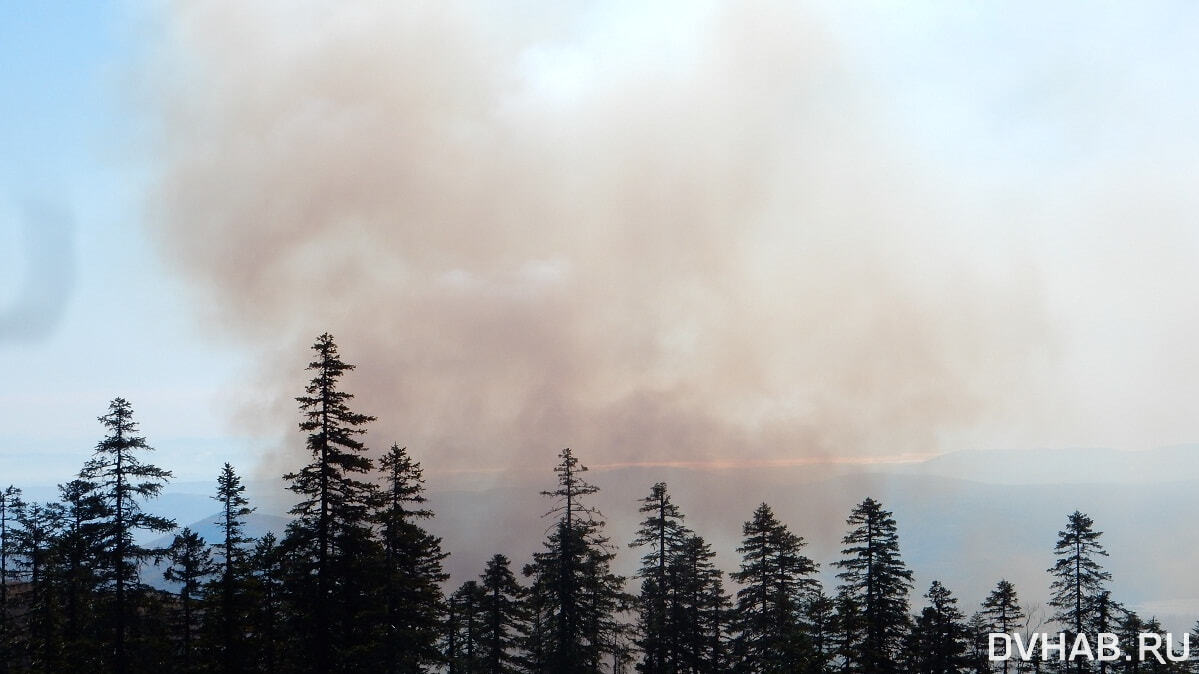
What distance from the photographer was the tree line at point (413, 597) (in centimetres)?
3509

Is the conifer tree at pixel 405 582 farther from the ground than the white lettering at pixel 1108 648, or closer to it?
farther from the ground

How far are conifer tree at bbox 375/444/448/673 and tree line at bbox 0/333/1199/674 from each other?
5.5 inches

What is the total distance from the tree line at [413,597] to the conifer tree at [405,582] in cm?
14

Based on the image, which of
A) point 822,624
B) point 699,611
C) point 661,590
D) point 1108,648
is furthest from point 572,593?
point 1108,648

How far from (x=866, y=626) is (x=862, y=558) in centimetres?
546

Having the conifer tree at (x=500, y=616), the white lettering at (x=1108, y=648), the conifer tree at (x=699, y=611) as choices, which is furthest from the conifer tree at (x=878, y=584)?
the conifer tree at (x=500, y=616)

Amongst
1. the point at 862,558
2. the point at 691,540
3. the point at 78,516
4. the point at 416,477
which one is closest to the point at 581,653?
the point at 691,540

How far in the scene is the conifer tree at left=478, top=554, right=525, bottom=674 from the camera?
179 feet

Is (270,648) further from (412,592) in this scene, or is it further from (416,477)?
(416,477)

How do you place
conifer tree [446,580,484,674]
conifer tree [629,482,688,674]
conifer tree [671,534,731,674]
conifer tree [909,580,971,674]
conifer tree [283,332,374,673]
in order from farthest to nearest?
conifer tree [446,580,484,674]
conifer tree [671,534,731,674]
conifer tree [629,482,688,674]
conifer tree [909,580,971,674]
conifer tree [283,332,374,673]

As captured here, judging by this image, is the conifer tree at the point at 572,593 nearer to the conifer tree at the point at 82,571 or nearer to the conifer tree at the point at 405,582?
the conifer tree at the point at 405,582

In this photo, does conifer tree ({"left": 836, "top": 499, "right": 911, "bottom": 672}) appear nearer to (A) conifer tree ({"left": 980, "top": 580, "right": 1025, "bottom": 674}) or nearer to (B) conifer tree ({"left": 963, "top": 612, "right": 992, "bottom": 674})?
(B) conifer tree ({"left": 963, "top": 612, "right": 992, "bottom": 674})

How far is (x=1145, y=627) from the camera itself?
6341 cm

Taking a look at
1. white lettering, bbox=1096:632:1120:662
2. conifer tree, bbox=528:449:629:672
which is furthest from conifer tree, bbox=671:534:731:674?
white lettering, bbox=1096:632:1120:662
